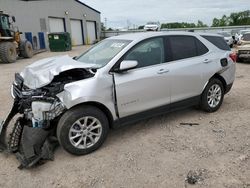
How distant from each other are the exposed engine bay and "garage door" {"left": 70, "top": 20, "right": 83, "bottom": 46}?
27.1 m

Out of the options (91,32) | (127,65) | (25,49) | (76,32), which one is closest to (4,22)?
(25,49)

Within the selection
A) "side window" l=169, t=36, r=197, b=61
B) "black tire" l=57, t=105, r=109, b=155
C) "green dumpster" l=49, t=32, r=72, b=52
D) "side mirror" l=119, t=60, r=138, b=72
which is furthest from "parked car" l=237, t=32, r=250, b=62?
"green dumpster" l=49, t=32, r=72, b=52

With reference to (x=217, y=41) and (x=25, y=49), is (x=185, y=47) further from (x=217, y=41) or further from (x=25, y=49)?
(x=25, y=49)

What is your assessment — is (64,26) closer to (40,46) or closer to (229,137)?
(40,46)

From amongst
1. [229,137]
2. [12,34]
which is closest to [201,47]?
[229,137]

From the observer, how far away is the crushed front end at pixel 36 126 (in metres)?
3.21

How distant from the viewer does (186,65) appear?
14.0 feet

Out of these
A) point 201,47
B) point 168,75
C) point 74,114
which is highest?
point 201,47

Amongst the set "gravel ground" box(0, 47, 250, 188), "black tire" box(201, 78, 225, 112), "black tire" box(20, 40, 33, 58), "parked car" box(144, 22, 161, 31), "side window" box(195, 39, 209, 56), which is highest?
"parked car" box(144, 22, 161, 31)

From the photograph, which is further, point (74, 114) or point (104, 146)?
point (104, 146)

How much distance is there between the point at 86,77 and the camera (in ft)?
11.3

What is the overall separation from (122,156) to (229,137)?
5.77ft

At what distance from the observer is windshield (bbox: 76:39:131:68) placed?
3763mm

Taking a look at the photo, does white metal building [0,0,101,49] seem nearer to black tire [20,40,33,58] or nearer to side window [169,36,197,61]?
Result: black tire [20,40,33,58]
